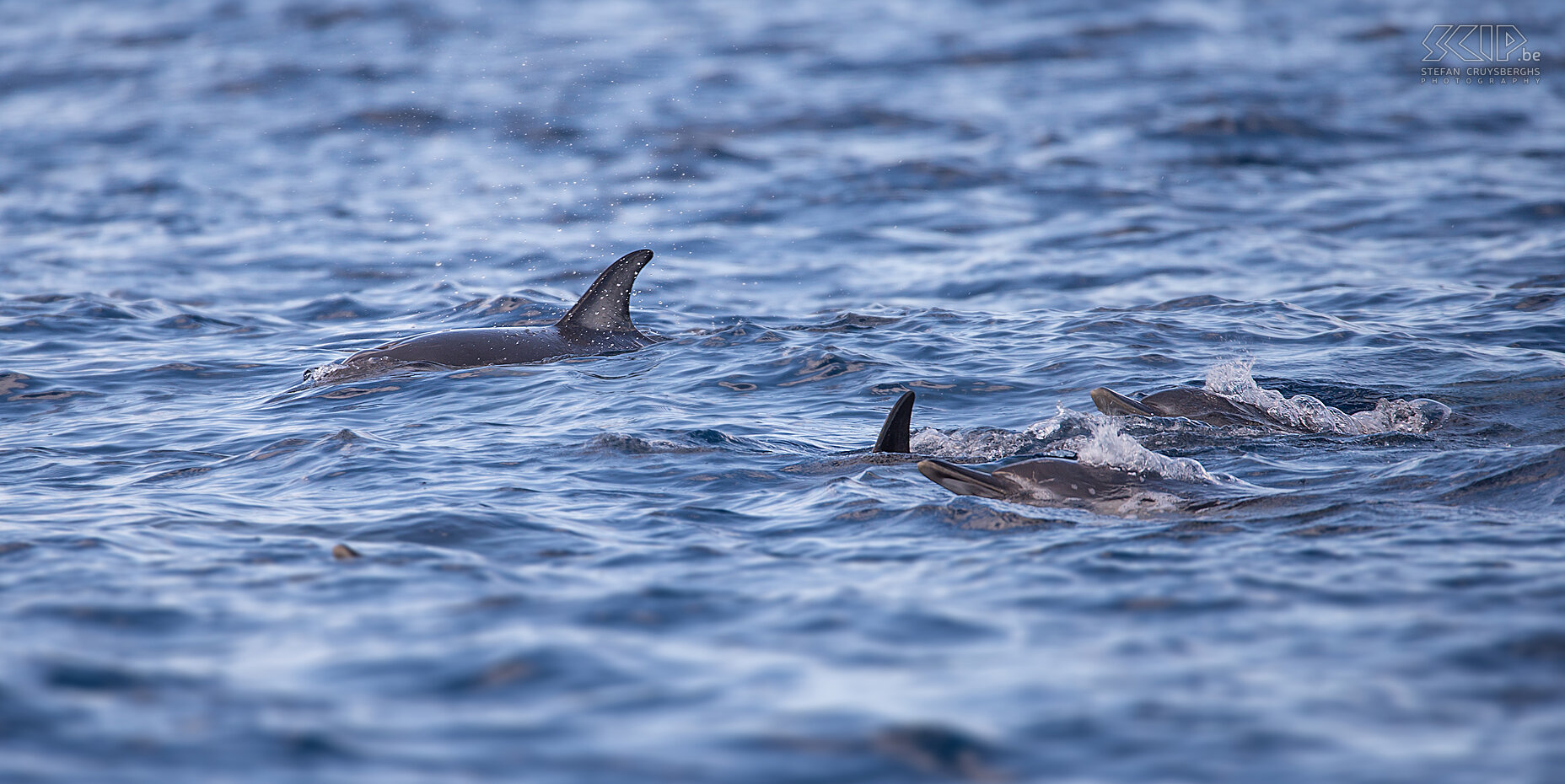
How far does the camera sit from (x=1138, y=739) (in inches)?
194

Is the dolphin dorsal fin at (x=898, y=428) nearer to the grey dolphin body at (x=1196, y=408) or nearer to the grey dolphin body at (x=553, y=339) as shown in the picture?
the grey dolphin body at (x=1196, y=408)

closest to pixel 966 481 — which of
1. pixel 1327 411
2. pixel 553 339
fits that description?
pixel 1327 411

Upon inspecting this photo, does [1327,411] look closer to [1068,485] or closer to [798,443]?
[1068,485]

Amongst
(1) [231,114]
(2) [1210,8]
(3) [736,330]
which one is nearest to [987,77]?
(2) [1210,8]

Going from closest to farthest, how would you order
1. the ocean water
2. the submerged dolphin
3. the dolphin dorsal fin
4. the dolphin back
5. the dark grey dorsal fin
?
the ocean water → the submerged dolphin → the dolphin back → the dolphin dorsal fin → the dark grey dorsal fin

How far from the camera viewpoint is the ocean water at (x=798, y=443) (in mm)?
5191

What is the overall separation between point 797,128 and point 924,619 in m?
22.4

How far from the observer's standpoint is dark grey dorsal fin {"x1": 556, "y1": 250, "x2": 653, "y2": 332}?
13.4 m

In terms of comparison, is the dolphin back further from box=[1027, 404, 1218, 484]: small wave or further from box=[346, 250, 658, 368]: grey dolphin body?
box=[346, 250, 658, 368]: grey dolphin body

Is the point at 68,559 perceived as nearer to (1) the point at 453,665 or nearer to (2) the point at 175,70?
(1) the point at 453,665

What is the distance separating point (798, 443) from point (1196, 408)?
9.70 ft

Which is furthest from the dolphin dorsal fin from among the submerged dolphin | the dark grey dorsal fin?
the dark grey dorsal fin

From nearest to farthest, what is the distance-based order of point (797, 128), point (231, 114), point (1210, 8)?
point (797, 128) < point (231, 114) < point (1210, 8)

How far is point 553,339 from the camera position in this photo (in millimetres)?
13328
